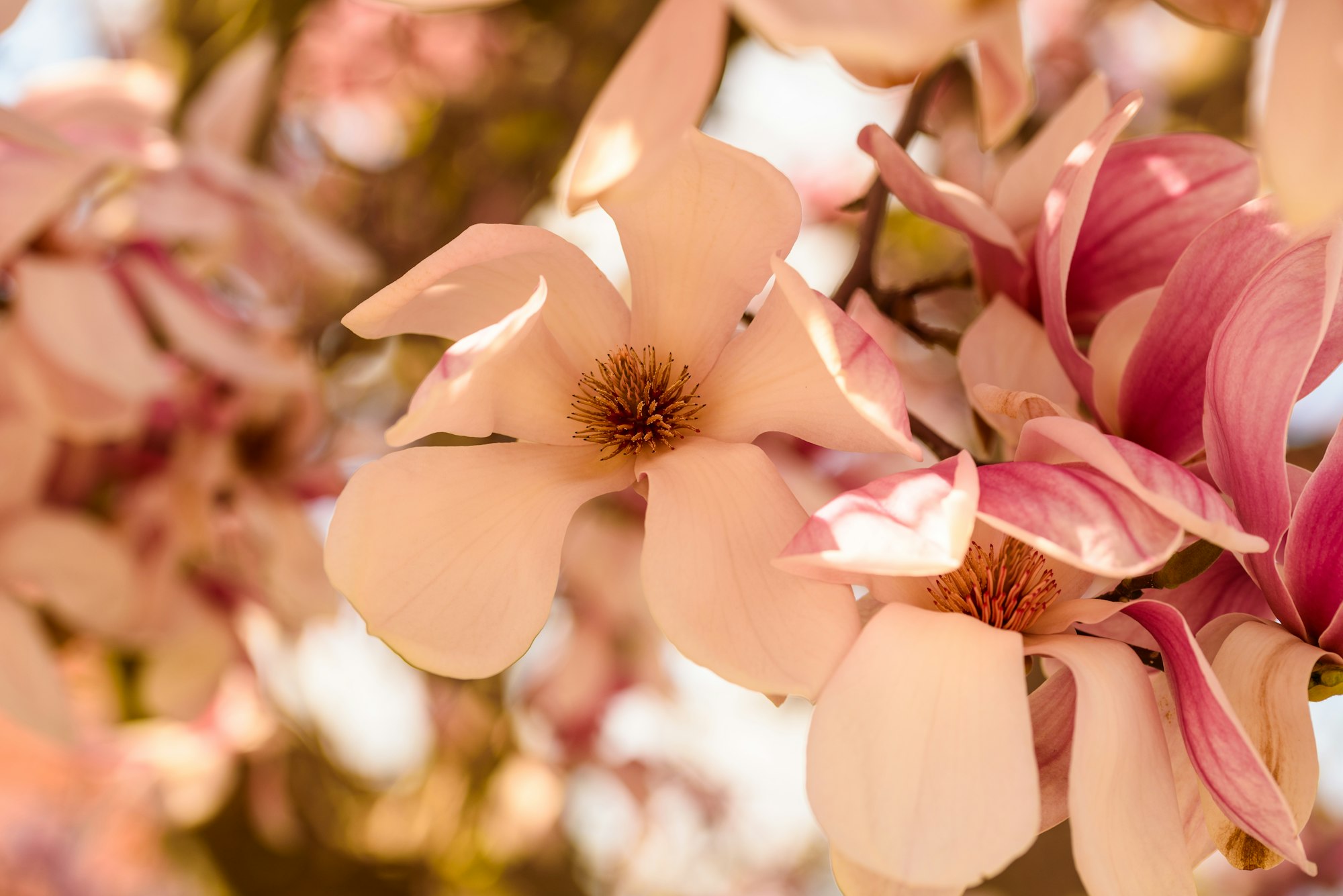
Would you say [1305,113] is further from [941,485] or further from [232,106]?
[232,106]

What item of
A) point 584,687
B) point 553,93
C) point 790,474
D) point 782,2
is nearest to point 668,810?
point 584,687

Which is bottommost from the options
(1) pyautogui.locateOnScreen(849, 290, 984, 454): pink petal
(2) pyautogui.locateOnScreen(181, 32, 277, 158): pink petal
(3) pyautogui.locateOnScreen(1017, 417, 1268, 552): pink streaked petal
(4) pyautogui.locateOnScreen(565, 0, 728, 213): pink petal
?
(1) pyautogui.locateOnScreen(849, 290, 984, 454): pink petal

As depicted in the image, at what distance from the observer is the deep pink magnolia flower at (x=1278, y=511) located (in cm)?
18

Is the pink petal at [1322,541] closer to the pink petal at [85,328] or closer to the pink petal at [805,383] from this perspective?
the pink petal at [805,383]

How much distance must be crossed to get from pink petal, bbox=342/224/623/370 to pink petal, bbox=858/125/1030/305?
0.07m

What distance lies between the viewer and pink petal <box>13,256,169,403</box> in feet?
1.16

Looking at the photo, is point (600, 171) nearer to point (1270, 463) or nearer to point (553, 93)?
point (1270, 463)

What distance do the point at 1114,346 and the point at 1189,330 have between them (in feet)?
0.08

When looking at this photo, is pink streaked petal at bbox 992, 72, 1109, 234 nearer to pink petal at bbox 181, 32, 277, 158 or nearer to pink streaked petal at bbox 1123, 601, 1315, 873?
pink streaked petal at bbox 1123, 601, 1315, 873

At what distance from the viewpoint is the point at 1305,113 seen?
0.13 meters

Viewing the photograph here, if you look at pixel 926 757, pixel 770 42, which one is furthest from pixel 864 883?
pixel 770 42

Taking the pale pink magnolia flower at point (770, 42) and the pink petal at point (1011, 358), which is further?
the pink petal at point (1011, 358)

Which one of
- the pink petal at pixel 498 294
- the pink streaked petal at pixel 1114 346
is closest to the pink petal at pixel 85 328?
the pink petal at pixel 498 294

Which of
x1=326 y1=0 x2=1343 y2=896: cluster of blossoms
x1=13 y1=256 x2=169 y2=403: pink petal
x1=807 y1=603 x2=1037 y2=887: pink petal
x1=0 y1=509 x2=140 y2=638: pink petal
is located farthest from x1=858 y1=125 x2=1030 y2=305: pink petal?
x1=0 y1=509 x2=140 y2=638: pink petal
